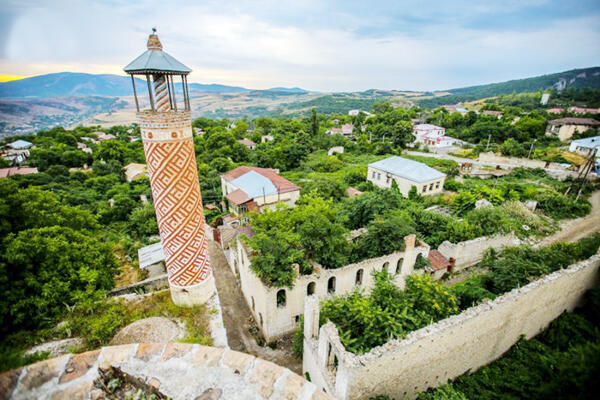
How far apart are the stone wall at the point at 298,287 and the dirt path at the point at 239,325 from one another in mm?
564

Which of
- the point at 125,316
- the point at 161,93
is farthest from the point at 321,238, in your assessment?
the point at 161,93

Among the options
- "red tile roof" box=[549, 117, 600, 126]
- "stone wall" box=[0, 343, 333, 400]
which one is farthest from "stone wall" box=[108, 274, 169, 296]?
"red tile roof" box=[549, 117, 600, 126]

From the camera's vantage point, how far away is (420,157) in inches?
1908

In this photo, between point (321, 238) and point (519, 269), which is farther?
point (519, 269)

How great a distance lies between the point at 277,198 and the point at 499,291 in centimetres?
1986

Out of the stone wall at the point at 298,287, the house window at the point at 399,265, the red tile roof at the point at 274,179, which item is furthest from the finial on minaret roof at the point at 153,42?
the red tile roof at the point at 274,179

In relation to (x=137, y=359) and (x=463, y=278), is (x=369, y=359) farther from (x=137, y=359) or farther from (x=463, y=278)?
(x=463, y=278)

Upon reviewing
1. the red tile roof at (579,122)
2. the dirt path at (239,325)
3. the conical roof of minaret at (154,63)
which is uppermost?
the conical roof of minaret at (154,63)

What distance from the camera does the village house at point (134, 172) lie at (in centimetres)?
4197

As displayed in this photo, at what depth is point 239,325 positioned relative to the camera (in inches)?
607

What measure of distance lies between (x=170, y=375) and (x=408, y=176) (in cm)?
3126

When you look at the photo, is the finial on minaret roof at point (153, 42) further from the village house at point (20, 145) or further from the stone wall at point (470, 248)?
the village house at point (20, 145)

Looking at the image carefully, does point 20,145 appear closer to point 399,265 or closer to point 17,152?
point 17,152

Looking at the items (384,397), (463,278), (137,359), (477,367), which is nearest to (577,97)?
(463,278)
